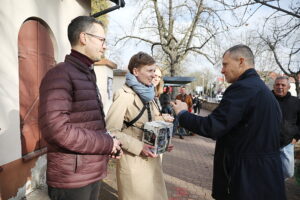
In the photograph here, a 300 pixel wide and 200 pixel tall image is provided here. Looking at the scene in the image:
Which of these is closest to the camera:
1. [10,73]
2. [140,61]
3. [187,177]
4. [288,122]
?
[140,61]

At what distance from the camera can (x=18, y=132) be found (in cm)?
324

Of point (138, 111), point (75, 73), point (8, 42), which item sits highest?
point (8, 42)

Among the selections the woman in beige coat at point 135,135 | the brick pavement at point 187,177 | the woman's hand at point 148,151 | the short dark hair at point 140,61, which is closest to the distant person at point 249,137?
the woman's hand at point 148,151

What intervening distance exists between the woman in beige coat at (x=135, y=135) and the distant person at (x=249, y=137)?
63cm

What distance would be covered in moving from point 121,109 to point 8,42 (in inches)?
73.8

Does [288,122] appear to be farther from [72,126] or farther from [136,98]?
[72,126]

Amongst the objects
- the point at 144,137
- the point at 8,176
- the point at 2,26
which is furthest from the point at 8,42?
the point at 144,137

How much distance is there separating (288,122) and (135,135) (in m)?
2.73

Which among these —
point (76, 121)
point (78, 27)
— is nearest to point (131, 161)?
point (76, 121)

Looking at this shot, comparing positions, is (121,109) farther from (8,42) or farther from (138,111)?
(8,42)

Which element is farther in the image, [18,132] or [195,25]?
[195,25]

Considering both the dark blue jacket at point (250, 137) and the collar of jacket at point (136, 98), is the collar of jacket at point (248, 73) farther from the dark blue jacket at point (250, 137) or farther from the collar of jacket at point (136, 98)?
the collar of jacket at point (136, 98)

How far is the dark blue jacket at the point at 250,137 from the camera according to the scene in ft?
6.50

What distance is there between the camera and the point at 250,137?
199 centimetres
